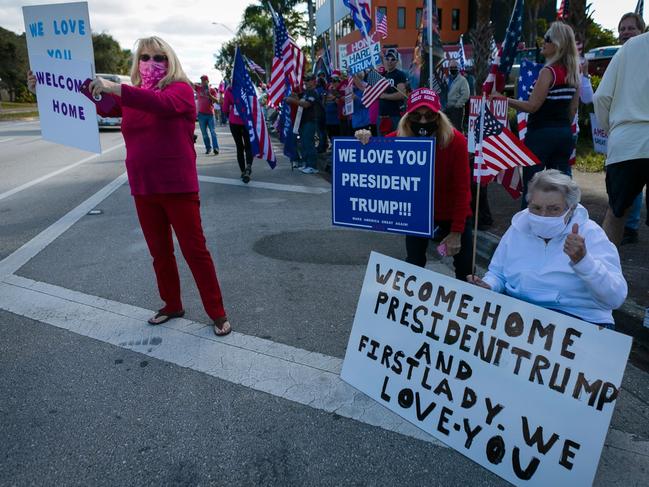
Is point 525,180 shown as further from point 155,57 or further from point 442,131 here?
point 155,57

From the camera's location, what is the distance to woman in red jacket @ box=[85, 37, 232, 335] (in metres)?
3.24

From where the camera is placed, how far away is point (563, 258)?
2.46m

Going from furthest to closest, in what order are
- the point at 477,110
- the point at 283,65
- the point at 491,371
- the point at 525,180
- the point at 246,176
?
the point at 283,65 < the point at 246,176 < the point at 477,110 < the point at 525,180 < the point at 491,371

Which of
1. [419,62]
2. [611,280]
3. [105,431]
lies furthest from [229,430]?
[419,62]

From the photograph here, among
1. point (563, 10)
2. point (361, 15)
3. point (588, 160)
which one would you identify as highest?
point (361, 15)

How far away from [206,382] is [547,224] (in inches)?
79.0

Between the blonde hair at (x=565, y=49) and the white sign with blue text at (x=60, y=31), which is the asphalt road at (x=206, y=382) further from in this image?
the blonde hair at (x=565, y=49)

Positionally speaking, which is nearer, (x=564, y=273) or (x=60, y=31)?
(x=564, y=273)

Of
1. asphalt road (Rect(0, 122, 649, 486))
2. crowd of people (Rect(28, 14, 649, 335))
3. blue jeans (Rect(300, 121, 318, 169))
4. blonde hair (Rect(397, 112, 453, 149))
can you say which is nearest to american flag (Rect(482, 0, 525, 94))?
crowd of people (Rect(28, 14, 649, 335))

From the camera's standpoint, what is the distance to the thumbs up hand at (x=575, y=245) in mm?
2223

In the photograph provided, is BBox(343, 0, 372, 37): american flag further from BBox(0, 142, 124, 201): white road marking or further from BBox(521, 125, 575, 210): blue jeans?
BBox(521, 125, 575, 210): blue jeans

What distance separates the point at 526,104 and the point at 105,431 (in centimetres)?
401

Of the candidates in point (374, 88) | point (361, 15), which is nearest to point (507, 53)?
point (374, 88)

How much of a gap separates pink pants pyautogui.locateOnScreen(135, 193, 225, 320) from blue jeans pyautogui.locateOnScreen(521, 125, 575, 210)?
2.80 metres
